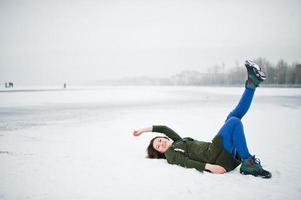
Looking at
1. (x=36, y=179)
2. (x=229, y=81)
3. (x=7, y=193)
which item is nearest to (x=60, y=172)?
(x=36, y=179)

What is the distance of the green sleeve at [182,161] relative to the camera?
4.08 m

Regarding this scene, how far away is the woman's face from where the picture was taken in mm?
4617

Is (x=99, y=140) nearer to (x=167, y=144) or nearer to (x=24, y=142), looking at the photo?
(x=24, y=142)

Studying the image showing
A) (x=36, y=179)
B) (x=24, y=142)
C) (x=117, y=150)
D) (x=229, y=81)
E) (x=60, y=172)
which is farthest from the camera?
(x=229, y=81)

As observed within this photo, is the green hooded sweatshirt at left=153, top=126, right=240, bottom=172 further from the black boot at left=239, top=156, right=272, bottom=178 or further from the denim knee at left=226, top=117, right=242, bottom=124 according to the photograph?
the denim knee at left=226, top=117, right=242, bottom=124

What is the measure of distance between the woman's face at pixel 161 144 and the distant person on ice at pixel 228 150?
11 centimetres

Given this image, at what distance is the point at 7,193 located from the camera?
3.66 m

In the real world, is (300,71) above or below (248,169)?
above

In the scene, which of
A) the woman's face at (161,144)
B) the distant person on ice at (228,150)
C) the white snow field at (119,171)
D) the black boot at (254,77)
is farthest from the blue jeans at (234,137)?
the woman's face at (161,144)

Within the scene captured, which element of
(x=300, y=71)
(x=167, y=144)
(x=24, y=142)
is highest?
(x=300, y=71)

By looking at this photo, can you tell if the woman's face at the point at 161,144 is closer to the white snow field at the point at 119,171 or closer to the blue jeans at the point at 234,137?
the white snow field at the point at 119,171

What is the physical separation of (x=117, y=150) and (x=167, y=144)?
1.87 metres

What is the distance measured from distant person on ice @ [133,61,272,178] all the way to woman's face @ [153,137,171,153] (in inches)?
4.4

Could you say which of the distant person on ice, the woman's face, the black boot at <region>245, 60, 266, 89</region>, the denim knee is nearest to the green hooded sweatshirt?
the distant person on ice
